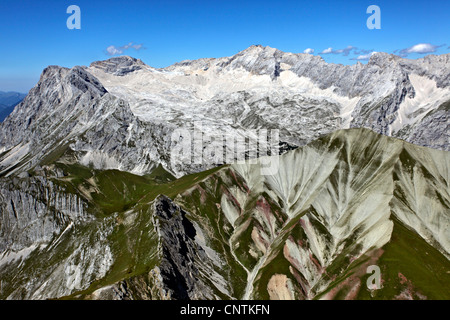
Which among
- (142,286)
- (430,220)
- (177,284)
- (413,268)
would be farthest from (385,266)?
(142,286)

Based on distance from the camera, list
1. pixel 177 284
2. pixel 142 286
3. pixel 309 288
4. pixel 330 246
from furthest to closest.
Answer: pixel 330 246 < pixel 309 288 < pixel 177 284 < pixel 142 286

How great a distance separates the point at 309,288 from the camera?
6225 inches

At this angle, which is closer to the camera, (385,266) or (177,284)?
(177,284)

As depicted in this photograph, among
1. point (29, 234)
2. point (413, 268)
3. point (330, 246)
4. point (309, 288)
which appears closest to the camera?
point (413, 268)

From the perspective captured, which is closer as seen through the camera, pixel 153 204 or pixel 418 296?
pixel 418 296

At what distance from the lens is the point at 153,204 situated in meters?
164

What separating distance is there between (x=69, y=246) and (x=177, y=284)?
88007 millimetres

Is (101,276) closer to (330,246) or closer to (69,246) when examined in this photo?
(69,246)
